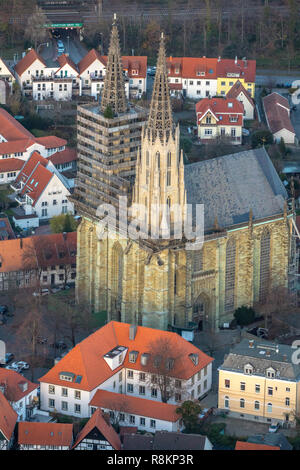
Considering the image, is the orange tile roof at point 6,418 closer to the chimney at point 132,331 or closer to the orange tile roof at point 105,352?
the orange tile roof at point 105,352

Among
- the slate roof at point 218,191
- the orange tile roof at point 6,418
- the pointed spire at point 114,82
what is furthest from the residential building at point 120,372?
the pointed spire at point 114,82

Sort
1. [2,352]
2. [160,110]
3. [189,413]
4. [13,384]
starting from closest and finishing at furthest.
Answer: [189,413] → [13,384] → [160,110] → [2,352]

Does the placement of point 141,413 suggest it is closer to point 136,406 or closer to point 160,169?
point 136,406

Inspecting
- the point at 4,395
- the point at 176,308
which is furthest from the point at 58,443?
the point at 176,308

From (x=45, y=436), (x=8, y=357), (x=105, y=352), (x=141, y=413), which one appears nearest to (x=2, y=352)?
(x=8, y=357)

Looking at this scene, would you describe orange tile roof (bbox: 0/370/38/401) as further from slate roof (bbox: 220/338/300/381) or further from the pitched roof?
slate roof (bbox: 220/338/300/381)
